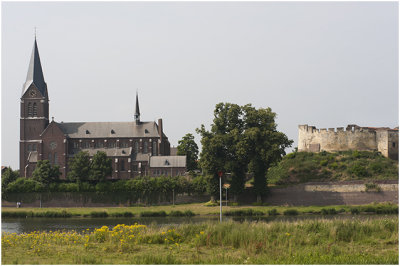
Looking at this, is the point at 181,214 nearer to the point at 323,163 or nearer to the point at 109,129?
the point at 323,163

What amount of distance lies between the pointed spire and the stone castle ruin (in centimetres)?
4134

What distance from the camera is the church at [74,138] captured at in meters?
79.3

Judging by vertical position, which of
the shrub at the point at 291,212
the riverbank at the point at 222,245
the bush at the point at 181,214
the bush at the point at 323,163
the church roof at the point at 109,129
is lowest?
the bush at the point at 181,214

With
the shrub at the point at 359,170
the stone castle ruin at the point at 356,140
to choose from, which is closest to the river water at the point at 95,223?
the shrub at the point at 359,170

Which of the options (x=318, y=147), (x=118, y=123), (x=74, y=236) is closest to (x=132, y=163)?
(x=118, y=123)

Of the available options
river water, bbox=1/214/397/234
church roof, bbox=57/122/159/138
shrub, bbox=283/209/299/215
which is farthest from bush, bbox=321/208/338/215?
church roof, bbox=57/122/159/138

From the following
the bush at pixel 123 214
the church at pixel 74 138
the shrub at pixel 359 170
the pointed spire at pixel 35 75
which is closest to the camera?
the bush at pixel 123 214

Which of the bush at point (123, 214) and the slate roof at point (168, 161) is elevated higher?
the slate roof at point (168, 161)

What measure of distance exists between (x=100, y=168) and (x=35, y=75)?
79.7ft

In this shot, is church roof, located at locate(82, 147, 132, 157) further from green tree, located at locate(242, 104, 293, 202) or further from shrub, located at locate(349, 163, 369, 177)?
shrub, located at locate(349, 163, 369, 177)

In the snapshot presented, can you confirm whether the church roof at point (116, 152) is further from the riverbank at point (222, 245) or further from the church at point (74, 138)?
the riverbank at point (222, 245)

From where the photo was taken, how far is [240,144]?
5319cm

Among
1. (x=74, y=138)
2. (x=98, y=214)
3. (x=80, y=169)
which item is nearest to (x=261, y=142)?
(x=98, y=214)

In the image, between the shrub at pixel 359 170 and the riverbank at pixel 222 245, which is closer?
the riverbank at pixel 222 245
